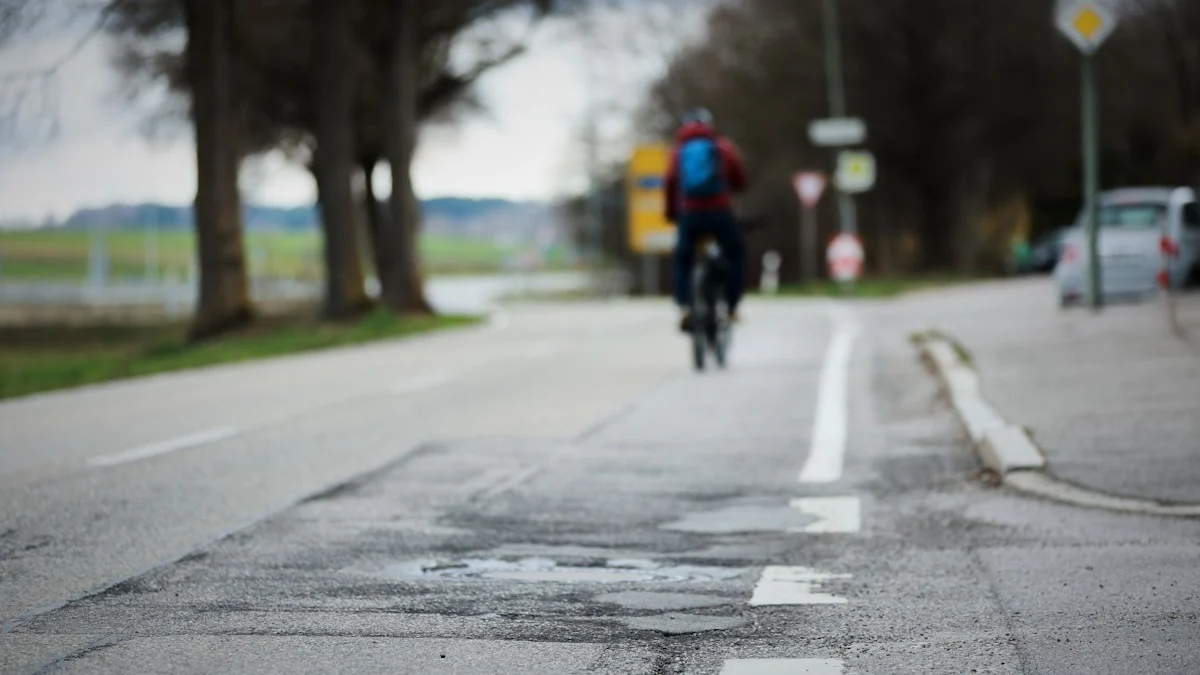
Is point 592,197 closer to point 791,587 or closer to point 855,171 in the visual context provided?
point 855,171

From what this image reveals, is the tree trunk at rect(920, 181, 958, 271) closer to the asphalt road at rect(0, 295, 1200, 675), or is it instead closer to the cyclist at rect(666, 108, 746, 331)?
the cyclist at rect(666, 108, 746, 331)

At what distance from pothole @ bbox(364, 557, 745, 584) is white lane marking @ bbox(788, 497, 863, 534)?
101 centimetres

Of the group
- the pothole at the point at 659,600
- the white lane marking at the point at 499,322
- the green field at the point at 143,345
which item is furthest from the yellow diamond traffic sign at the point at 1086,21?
the pothole at the point at 659,600

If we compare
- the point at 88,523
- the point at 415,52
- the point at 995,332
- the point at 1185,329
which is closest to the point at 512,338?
the point at 995,332

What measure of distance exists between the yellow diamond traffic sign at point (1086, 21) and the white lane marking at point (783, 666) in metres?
15.8

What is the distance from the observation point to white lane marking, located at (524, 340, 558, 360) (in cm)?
2010

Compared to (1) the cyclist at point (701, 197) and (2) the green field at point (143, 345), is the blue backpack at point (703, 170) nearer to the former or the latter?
(1) the cyclist at point (701, 197)

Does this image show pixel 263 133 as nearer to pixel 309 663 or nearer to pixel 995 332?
pixel 995 332

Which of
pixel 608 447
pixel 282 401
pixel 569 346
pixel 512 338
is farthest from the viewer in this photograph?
pixel 512 338

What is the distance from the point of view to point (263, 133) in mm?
43000

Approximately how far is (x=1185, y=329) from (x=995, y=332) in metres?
2.37

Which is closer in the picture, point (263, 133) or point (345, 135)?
point (345, 135)

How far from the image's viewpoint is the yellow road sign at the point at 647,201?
2078 inches

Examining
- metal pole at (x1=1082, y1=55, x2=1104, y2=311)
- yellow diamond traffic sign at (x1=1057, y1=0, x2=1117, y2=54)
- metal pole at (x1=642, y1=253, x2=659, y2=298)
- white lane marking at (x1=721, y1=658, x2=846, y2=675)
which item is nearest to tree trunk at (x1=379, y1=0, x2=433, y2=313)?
metal pole at (x1=1082, y1=55, x2=1104, y2=311)
